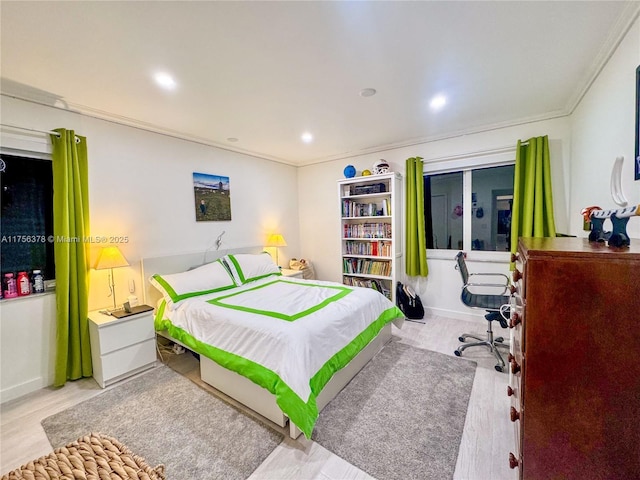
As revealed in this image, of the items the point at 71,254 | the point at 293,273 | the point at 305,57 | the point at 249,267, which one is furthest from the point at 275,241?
the point at 305,57

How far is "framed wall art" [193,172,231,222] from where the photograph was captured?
338 centimetres

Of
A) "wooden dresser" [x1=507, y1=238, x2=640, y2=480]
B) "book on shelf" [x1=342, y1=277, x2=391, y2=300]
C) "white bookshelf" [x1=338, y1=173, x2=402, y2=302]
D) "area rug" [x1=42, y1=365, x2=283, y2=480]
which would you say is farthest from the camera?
"book on shelf" [x1=342, y1=277, x2=391, y2=300]

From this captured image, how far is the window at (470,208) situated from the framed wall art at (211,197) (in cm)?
278

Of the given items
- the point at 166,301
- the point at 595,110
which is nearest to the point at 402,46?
the point at 595,110

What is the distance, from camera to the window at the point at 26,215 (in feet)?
7.16

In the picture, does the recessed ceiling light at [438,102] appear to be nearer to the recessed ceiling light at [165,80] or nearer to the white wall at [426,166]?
the white wall at [426,166]

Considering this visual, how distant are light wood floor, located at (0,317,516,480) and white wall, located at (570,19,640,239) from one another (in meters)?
1.42

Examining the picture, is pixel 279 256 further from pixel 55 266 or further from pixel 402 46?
pixel 402 46

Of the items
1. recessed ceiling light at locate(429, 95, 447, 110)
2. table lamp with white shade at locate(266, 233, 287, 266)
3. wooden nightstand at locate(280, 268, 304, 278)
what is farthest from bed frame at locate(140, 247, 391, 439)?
recessed ceiling light at locate(429, 95, 447, 110)

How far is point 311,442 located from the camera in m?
1.66

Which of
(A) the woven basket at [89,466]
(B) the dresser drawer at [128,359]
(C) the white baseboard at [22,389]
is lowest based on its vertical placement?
(C) the white baseboard at [22,389]

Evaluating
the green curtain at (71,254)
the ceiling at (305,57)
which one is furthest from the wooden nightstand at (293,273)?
the green curtain at (71,254)

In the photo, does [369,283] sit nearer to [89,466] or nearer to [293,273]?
[293,273]

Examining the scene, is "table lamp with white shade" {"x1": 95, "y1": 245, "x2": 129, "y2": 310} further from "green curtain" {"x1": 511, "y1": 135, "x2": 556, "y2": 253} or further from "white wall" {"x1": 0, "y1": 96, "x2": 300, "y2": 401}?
"green curtain" {"x1": 511, "y1": 135, "x2": 556, "y2": 253}
